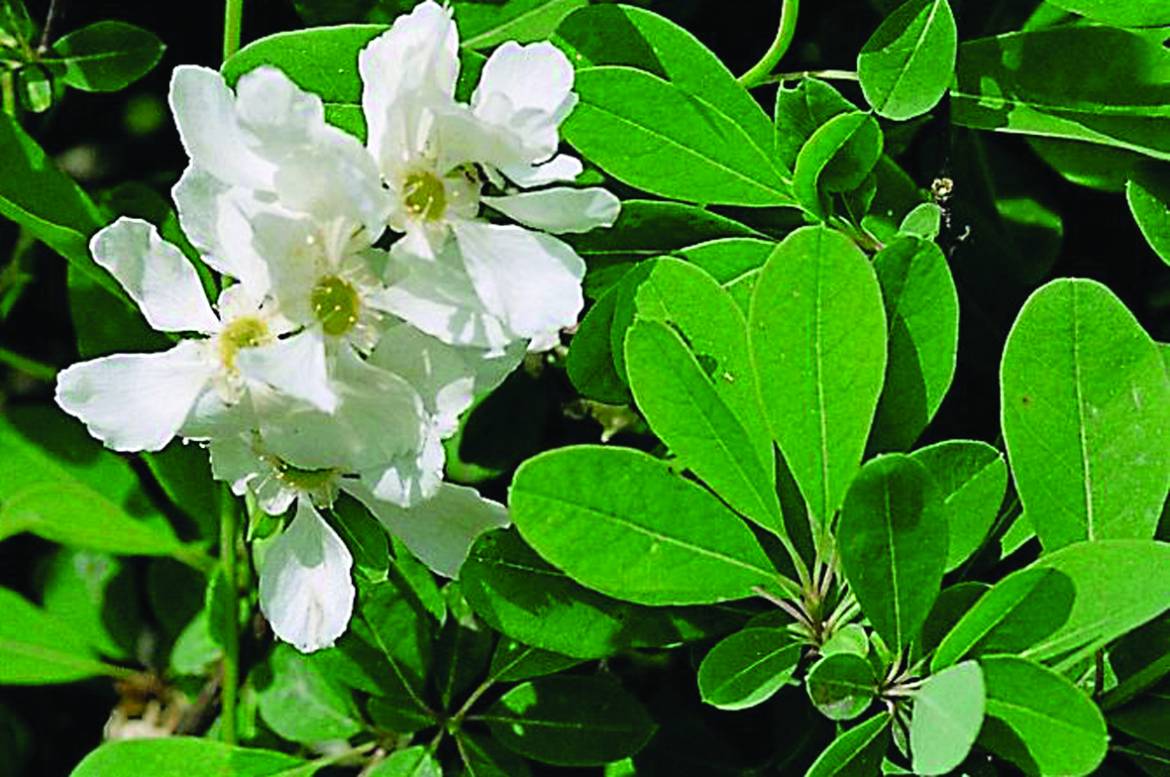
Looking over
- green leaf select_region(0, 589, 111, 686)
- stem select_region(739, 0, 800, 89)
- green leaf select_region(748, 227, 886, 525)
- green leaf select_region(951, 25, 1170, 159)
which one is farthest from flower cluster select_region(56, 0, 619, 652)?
green leaf select_region(0, 589, 111, 686)

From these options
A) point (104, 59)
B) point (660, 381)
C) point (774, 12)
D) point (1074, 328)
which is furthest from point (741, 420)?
point (104, 59)

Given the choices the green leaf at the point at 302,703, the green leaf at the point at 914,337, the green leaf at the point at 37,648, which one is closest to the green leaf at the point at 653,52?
the green leaf at the point at 914,337

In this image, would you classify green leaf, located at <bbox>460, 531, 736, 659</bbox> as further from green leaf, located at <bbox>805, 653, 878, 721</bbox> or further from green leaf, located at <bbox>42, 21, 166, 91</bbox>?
green leaf, located at <bbox>42, 21, 166, 91</bbox>

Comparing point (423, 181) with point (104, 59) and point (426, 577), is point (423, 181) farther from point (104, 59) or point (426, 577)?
point (104, 59)

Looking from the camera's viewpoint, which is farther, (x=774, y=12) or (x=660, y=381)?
(x=774, y=12)

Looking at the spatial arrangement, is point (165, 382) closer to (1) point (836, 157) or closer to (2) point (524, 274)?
(2) point (524, 274)

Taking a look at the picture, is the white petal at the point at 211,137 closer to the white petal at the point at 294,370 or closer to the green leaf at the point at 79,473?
the white petal at the point at 294,370

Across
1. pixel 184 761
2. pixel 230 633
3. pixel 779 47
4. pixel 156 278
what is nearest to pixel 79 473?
pixel 230 633
